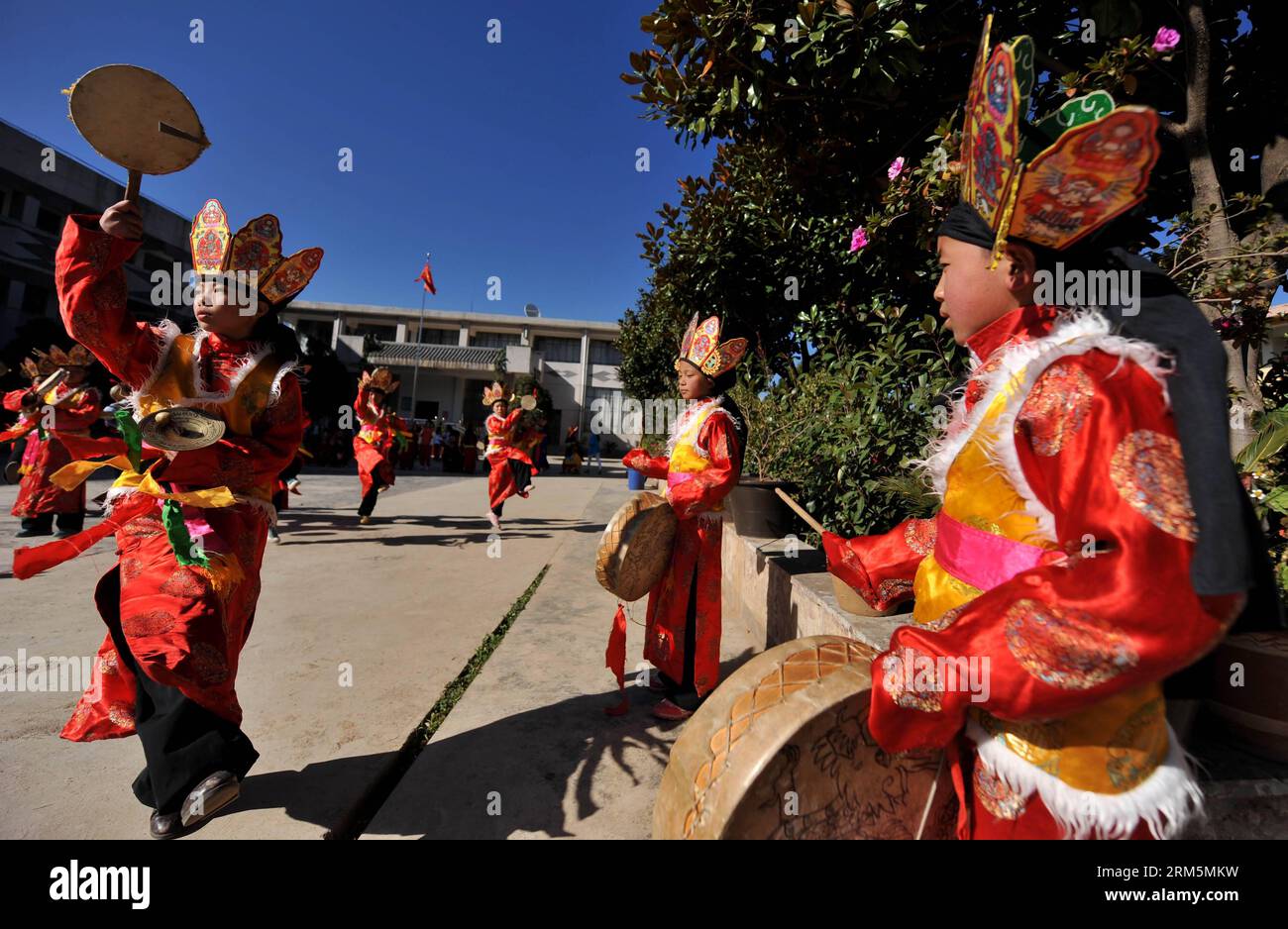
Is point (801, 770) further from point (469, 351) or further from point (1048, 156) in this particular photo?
point (469, 351)

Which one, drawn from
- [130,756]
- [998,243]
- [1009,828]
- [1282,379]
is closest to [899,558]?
[1009,828]

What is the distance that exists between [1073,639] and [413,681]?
2982 mm

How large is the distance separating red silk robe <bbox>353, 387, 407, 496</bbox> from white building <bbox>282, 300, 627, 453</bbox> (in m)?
25.7

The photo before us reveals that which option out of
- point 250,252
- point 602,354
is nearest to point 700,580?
point 250,252

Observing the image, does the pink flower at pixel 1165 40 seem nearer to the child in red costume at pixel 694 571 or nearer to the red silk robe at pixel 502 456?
the child in red costume at pixel 694 571

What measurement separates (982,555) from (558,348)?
37.9m

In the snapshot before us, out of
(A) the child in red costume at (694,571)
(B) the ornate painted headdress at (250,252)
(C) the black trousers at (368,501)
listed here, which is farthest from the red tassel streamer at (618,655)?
(C) the black trousers at (368,501)

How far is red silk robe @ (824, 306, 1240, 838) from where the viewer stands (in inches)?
28.9

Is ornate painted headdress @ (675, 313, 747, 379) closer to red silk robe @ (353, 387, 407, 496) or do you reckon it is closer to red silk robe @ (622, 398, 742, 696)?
red silk robe @ (622, 398, 742, 696)

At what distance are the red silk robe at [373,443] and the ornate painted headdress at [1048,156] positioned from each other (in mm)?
8148

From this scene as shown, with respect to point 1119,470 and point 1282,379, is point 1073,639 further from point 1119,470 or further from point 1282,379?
point 1282,379

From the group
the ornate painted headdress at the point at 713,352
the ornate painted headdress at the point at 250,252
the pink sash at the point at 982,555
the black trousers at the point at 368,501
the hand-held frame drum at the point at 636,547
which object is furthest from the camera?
the black trousers at the point at 368,501

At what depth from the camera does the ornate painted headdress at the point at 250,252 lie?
2076 mm

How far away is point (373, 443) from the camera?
8.17 metres
